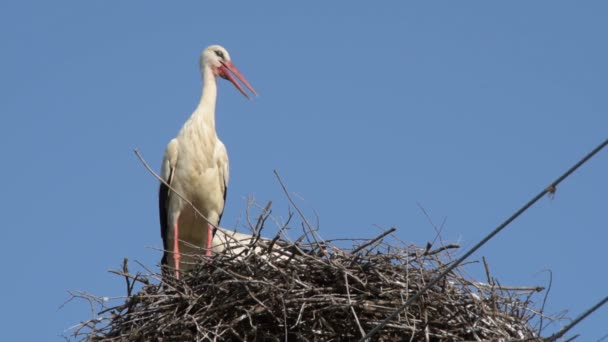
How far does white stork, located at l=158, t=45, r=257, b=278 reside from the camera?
9.06m

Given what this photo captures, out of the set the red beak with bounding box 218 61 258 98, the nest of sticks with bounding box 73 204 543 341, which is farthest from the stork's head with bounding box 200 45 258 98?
the nest of sticks with bounding box 73 204 543 341

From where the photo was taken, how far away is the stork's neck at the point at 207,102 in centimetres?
934

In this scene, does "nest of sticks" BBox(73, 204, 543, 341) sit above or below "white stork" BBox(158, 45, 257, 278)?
below

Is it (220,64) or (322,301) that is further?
(220,64)

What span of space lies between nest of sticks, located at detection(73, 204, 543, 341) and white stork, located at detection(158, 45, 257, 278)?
252 cm

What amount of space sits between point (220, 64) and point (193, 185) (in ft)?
3.71

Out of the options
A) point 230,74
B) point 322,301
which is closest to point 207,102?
point 230,74

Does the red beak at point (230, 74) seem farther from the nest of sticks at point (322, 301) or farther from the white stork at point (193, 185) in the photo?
the nest of sticks at point (322, 301)

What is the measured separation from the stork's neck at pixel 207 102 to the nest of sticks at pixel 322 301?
2.91 metres

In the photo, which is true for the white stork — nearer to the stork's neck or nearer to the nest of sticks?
the stork's neck

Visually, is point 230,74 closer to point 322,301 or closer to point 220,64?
point 220,64

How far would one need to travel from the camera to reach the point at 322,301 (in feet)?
20.1

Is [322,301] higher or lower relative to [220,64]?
lower

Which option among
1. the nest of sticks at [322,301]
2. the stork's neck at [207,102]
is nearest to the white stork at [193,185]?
the stork's neck at [207,102]
